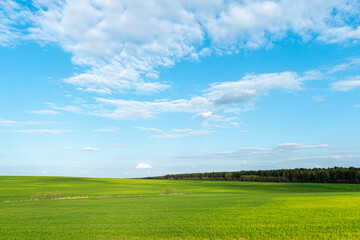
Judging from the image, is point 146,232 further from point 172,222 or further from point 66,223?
point 66,223

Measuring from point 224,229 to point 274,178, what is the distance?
4477 inches

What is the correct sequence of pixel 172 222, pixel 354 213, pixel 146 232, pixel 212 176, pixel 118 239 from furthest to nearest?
pixel 212 176, pixel 354 213, pixel 172 222, pixel 146 232, pixel 118 239

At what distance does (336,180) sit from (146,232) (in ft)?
367

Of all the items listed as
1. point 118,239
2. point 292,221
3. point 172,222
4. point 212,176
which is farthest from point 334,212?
point 212,176

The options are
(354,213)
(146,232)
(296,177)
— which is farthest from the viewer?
(296,177)

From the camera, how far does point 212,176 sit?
150500 millimetres

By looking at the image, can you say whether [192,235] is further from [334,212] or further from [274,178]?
[274,178]

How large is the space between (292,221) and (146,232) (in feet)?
28.8

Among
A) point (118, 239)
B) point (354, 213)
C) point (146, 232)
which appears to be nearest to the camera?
point (118, 239)

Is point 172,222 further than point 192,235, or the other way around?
point 172,222

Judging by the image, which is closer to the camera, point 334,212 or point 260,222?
point 260,222

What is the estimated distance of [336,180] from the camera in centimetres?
10412

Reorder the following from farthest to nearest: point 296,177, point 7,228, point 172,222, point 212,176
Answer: point 212,176
point 296,177
point 172,222
point 7,228

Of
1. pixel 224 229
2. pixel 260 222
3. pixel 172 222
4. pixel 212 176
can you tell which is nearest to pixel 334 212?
pixel 260 222
